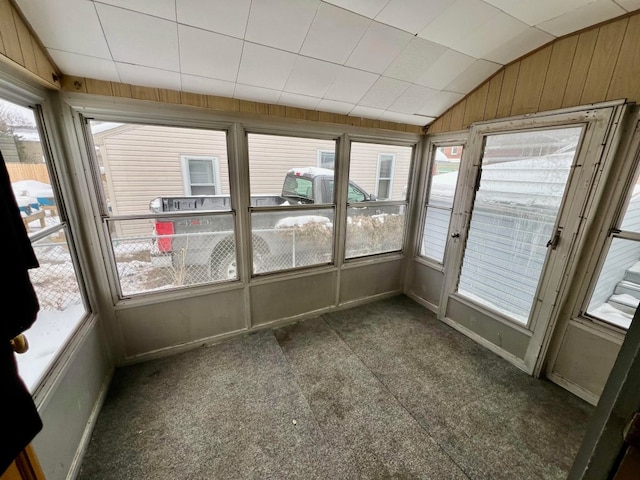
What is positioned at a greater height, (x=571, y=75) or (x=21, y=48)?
(x=571, y=75)

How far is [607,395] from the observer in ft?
1.74

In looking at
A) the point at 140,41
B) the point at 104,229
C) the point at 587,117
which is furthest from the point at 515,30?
the point at 104,229

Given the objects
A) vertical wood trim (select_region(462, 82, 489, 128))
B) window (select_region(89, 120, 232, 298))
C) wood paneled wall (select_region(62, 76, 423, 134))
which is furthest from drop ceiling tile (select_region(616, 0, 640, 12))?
window (select_region(89, 120, 232, 298))

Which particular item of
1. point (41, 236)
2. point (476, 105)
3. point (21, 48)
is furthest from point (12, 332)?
point (476, 105)

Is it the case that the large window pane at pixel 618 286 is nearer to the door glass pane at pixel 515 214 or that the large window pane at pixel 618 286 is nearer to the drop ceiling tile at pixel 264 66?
the door glass pane at pixel 515 214

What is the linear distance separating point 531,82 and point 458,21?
2.88 ft

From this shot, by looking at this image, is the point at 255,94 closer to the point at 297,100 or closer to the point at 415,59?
the point at 297,100

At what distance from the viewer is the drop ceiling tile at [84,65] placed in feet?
4.67

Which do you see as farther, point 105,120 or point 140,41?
point 105,120

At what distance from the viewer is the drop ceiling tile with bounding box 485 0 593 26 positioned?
1393 mm

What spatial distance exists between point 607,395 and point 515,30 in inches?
81.8

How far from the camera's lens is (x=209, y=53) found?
1558mm

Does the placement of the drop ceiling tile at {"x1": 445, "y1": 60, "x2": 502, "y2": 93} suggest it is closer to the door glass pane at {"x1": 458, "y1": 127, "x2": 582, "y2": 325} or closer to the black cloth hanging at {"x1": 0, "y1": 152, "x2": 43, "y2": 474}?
the door glass pane at {"x1": 458, "y1": 127, "x2": 582, "y2": 325}

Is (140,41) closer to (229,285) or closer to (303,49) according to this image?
(303,49)
